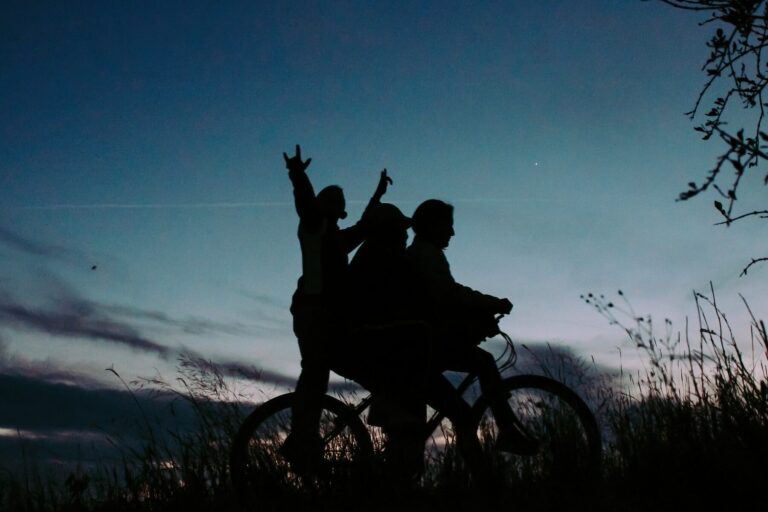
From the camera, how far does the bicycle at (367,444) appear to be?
5.55 meters

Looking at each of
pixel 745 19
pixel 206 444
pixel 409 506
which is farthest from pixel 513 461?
pixel 745 19

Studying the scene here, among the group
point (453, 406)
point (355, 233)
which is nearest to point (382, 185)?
point (355, 233)

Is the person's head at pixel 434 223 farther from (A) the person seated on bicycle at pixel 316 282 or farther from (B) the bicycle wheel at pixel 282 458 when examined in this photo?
(B) the bicycle wheel at pixel 282 458

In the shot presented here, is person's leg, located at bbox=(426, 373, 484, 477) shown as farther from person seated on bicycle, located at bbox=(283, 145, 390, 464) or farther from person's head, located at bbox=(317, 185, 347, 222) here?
person's head, located at bbox=(317, 185, 347, 222)

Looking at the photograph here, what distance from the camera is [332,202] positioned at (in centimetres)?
599

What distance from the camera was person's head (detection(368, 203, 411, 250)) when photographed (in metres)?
5.92

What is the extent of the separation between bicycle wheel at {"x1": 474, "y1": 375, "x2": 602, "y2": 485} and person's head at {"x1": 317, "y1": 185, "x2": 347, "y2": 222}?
6.31 ft

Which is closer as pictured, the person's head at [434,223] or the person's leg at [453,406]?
A: the person's leg at [453,406]

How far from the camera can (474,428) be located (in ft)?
19.4

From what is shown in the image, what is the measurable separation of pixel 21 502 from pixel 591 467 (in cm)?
500

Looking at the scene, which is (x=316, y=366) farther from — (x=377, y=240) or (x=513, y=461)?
(x=513, y=461)

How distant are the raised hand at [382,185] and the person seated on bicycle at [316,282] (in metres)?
0.70

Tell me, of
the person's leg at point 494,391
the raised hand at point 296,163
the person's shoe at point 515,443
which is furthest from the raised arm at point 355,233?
the person's shoe at point 515,443

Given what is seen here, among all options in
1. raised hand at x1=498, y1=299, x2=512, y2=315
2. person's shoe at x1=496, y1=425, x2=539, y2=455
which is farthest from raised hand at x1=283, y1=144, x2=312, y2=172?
person's shoe at x1=496, y1=425, x2=539, y2=455
